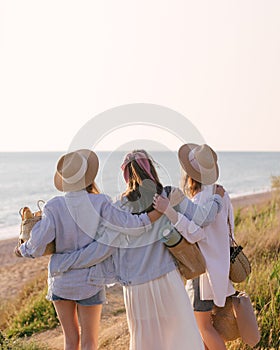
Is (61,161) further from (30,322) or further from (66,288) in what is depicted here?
(30,322)

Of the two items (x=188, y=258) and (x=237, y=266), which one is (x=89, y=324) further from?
(x=237, y=266)

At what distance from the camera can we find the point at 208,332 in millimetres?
4379

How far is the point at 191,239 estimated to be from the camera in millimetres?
4098

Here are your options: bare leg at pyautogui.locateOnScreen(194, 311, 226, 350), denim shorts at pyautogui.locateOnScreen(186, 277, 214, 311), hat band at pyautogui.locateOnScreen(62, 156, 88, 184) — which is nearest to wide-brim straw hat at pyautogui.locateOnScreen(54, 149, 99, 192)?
hat band at pyautogui.locateOnScreen(62, 156, 88, 184)

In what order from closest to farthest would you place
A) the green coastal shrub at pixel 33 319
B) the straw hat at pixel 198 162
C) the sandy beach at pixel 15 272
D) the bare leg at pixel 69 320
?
the bare leg at pixel 69 320
the straw hat at pixel 198 162
the green coastal shrub at pixel 33 319
the sandy beach at pixel 15 272

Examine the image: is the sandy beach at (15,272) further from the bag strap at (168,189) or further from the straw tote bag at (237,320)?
the bag strap at (168,189)

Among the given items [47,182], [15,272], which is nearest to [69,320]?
[15,272]

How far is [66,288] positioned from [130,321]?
49 cm

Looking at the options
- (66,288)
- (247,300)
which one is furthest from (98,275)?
(247,300)

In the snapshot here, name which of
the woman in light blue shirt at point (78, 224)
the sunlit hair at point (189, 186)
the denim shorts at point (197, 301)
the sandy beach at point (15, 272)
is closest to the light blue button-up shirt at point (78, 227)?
the woman in light blue shirt at point (78, 224)

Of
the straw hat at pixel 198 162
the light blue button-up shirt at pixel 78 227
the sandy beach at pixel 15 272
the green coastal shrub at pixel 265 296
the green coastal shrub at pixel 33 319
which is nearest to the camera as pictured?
the light blue button-up shirt at pixel 78 227

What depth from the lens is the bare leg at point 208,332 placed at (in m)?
4.38

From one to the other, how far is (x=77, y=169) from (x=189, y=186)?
78 centimetres

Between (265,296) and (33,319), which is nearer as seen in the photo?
(265,296)
